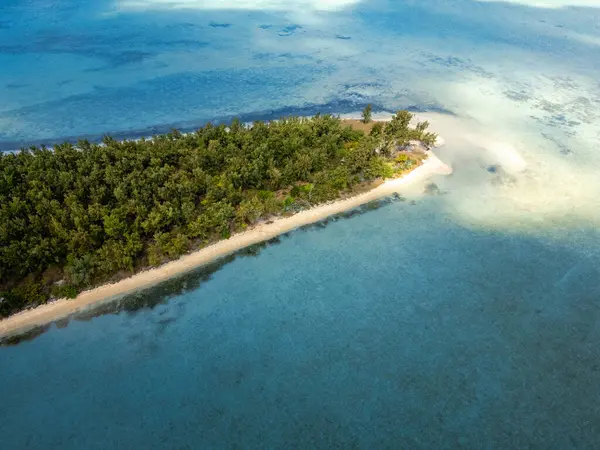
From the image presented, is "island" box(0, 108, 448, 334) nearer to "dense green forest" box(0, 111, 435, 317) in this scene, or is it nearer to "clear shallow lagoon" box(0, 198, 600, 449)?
"dense green forest" box(0, 111, 435, 317)

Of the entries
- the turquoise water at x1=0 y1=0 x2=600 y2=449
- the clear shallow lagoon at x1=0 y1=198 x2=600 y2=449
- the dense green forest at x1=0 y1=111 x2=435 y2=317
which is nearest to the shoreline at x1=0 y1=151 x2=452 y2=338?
the dense green forest at x1=0 y1=111 x2=435 y2=317

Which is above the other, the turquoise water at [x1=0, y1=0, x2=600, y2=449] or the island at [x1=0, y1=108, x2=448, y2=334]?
the island at [x1=0, y1=108, x2=448, y2=334]

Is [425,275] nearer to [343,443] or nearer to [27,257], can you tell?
[343,443]

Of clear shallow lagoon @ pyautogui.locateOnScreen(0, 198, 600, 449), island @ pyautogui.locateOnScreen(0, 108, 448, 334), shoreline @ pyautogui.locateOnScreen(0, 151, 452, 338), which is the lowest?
clear shallow lagoon @ pyautogui.locateOnScreen(0, 198, 600, 449)

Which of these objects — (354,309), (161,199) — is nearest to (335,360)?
(354,309)

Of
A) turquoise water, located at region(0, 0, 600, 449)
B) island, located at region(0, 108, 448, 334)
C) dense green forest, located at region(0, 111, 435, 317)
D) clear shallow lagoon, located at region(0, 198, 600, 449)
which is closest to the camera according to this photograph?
clear shallow lagoon, located at region(0, 198, 600, 449)

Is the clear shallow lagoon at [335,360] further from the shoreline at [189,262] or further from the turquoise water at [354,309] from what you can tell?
the shoreline at [189,262]

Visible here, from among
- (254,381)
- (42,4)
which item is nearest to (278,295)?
(254,381)
